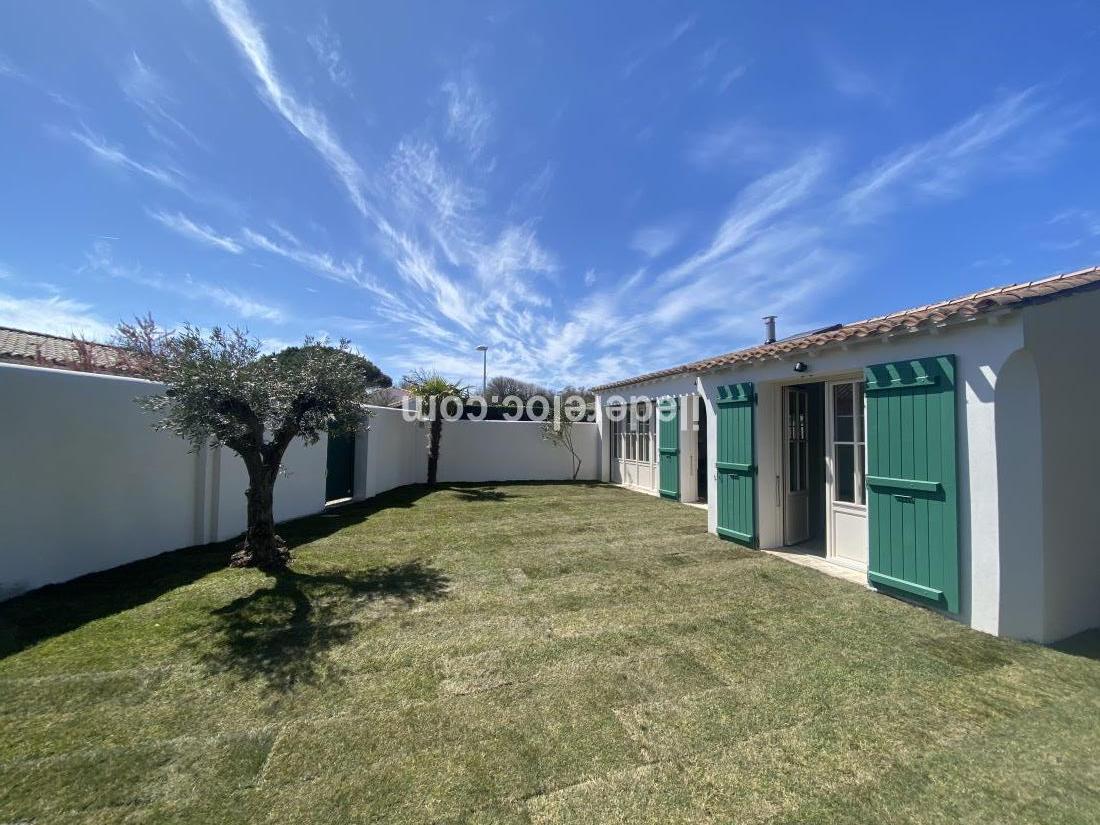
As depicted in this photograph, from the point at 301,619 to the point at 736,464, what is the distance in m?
6.17

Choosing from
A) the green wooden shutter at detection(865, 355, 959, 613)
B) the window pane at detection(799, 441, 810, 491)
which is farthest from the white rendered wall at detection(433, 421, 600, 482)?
the green wooden shutter at detection(865, 355, 959, 613)

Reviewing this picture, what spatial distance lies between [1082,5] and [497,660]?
8474mm

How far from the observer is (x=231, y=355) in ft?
17.6

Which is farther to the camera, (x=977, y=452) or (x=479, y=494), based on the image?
(x=479, y=494)

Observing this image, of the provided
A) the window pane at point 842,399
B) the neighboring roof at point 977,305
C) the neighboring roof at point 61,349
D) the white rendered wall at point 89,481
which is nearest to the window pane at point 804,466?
the window pane at point 842,399

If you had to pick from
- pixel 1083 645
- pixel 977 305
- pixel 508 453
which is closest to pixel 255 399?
pixel 977 305

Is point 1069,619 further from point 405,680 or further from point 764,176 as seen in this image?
point 764,176

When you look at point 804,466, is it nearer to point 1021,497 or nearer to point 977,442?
point 977,442

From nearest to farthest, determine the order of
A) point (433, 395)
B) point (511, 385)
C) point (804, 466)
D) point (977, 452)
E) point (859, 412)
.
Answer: point (977, 452)
point (859, 412)
point (804, 466)
point (433, 395)
point (511, 385)

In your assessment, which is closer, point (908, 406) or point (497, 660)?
point (497, 660)

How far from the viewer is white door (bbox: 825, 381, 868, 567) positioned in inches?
217

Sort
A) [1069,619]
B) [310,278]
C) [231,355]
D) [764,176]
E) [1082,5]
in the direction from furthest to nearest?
[310,278] < [764,176] < [231,355] < [1082,5] < [1069,619]

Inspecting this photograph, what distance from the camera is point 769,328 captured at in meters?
13.0

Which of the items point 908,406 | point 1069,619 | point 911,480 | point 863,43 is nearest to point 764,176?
point 863,43
